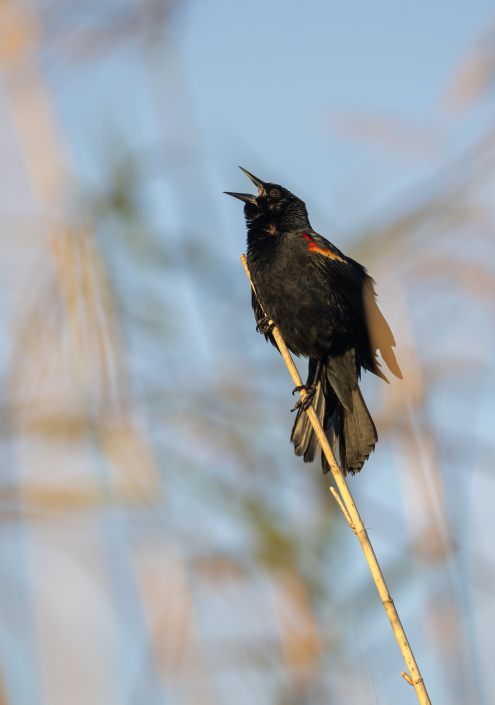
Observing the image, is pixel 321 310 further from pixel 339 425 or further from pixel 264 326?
pixel 339 425

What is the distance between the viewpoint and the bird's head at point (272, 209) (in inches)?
145

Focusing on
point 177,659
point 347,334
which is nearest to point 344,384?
point 347,334

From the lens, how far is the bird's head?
12.1ft

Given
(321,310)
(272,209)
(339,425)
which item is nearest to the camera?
(339,425)

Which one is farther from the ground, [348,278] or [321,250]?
[321,250]

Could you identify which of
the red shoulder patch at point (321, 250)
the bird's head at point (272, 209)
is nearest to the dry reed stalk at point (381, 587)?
the red shoulder patch at point (321, 250)

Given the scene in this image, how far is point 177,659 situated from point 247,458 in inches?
24.5

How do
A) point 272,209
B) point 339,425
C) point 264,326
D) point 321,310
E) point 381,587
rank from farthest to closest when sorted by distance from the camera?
point 272,209 → point 264,326 → point 321,310 → point 339,425 → point 381,587

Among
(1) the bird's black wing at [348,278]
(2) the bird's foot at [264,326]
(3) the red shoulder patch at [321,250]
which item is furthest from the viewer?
(2) the bird's foot at [264,326]

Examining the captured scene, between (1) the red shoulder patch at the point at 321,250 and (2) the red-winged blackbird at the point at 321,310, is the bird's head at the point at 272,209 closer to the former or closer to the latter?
(2) the red-winged blackbird at the point at 321,310

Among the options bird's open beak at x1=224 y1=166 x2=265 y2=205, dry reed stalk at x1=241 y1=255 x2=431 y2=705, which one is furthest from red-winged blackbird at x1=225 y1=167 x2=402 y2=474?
dry reed stalk at x1=241 y1=255 x2=431 y2=705

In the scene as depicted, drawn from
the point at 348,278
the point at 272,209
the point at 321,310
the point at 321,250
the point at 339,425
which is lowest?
the point at 339,425

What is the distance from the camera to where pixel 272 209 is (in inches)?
149

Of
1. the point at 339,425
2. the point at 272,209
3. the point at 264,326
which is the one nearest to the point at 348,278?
the point at 264,326
